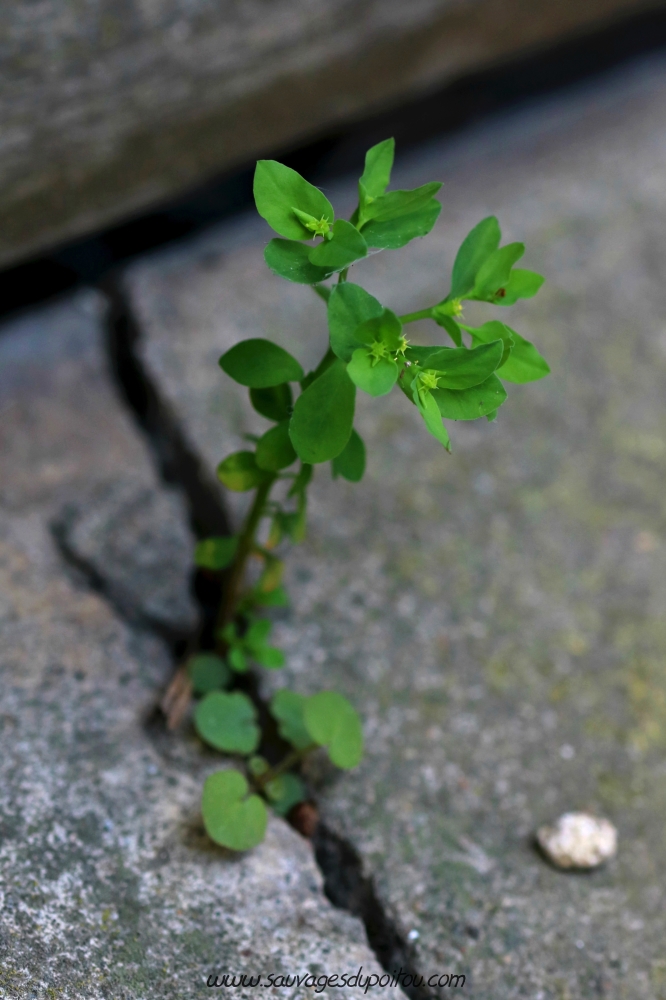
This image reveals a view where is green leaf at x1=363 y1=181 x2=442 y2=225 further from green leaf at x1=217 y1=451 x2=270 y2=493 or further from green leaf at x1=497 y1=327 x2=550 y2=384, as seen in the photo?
green leaf at x1=217 y1=451 x2=270 y2=493

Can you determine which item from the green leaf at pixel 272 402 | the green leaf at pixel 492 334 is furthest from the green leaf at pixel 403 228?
the green leaf at pixel 272 402

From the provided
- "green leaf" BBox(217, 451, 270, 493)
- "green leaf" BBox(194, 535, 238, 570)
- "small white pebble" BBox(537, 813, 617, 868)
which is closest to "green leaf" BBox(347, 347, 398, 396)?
"green leaf" BBox(217, 451, 270, 493)

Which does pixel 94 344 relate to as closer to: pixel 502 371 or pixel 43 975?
pixel 502 371

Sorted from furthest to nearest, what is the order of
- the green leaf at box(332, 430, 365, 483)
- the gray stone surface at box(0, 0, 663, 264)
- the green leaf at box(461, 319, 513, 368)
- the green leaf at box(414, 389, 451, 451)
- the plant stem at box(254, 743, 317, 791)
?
A: the gray stone surface at box(0, 0, 663, 264) < the plant stem at box(254, 743, 317, 791) < the green leaf at box(332, 430, 365, 483) < the green leaf at box(461, 319, 513, 368) < the green leaf at box(414, 389, 451, 451)

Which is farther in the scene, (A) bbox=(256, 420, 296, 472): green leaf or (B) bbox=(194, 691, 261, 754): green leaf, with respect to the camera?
(B) bbox=(194, 691, 261, 754): green leaf

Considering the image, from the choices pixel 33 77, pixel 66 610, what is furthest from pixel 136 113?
pixel 66 610

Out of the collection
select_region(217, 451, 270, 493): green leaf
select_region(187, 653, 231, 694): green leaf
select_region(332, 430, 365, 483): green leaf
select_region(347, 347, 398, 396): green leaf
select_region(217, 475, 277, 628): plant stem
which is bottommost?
select_region(187, 653, 231, 694): green leaf

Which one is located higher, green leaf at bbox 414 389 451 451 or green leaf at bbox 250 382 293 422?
green leaf at bbox 250 382 293 422
